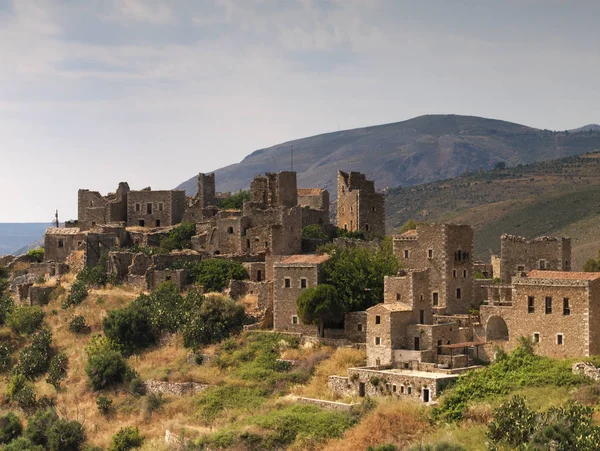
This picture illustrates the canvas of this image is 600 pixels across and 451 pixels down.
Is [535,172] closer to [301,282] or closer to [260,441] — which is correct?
[301,282]

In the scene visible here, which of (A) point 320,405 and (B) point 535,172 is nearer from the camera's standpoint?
(A) point 320,405

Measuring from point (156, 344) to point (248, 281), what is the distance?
234 inches

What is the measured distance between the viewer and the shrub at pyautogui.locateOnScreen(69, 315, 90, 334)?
55.3m

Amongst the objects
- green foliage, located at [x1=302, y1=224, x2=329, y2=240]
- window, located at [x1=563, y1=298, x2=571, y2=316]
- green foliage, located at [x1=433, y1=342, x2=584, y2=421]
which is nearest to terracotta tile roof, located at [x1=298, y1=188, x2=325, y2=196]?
green foliage, located at [x1=302, y1=224, x2=329, y2=240]

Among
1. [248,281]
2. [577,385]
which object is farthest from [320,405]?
[248,281]

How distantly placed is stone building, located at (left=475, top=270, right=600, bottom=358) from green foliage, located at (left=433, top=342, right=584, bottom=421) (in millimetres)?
894

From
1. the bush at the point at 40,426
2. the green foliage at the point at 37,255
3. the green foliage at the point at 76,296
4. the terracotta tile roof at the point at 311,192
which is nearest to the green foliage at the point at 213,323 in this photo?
the bush at the point at 40,426

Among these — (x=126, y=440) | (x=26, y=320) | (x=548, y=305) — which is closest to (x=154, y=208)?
(x=26, y=320)

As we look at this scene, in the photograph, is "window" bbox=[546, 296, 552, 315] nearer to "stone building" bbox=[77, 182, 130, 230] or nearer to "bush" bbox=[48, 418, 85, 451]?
"bush" bbox=[48, 418, 85, 451]

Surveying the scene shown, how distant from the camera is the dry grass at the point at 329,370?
4210cm

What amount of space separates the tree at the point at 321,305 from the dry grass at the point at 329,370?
197cm

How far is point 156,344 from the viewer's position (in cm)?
5222

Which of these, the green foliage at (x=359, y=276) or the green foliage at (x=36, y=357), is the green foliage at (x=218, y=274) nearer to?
the green foliage at (x=359, y=276)

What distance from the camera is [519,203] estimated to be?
130750mm
